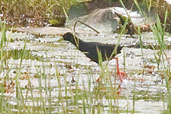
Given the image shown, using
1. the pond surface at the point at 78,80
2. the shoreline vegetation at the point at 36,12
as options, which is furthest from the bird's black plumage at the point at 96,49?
the shoreline vegetation at the point at 36,12

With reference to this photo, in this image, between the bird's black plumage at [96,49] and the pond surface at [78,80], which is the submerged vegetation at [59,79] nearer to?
the pond surface at [78,80]

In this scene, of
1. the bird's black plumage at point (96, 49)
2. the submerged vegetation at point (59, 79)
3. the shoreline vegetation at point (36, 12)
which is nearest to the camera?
the submerged vegetation at point (59, 79)

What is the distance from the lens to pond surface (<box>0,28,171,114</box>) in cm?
404

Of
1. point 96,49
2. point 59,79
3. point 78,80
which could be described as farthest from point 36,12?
point 59,79

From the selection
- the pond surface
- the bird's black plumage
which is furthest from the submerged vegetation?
the bird's black plumage

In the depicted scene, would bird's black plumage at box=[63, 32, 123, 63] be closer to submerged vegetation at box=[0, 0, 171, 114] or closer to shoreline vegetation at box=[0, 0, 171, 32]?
submerged vegetation at box=[0, 0, 171, 114]

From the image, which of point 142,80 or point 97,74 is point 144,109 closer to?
point 142,80

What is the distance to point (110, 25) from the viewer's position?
32.1ft

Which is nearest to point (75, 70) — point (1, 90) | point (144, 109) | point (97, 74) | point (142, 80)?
point (97, 74)

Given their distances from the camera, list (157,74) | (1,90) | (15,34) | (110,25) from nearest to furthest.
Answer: (1,90) → (157,74) → (15,34) → (110,25)

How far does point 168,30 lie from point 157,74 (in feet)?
13.1

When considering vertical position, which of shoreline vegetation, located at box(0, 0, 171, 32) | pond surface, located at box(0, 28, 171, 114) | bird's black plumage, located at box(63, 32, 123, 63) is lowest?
pond surface, located at box(0, 28, 171, 114)

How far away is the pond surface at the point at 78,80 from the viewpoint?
404 centimetres

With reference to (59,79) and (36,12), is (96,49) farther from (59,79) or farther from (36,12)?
(36,12)
